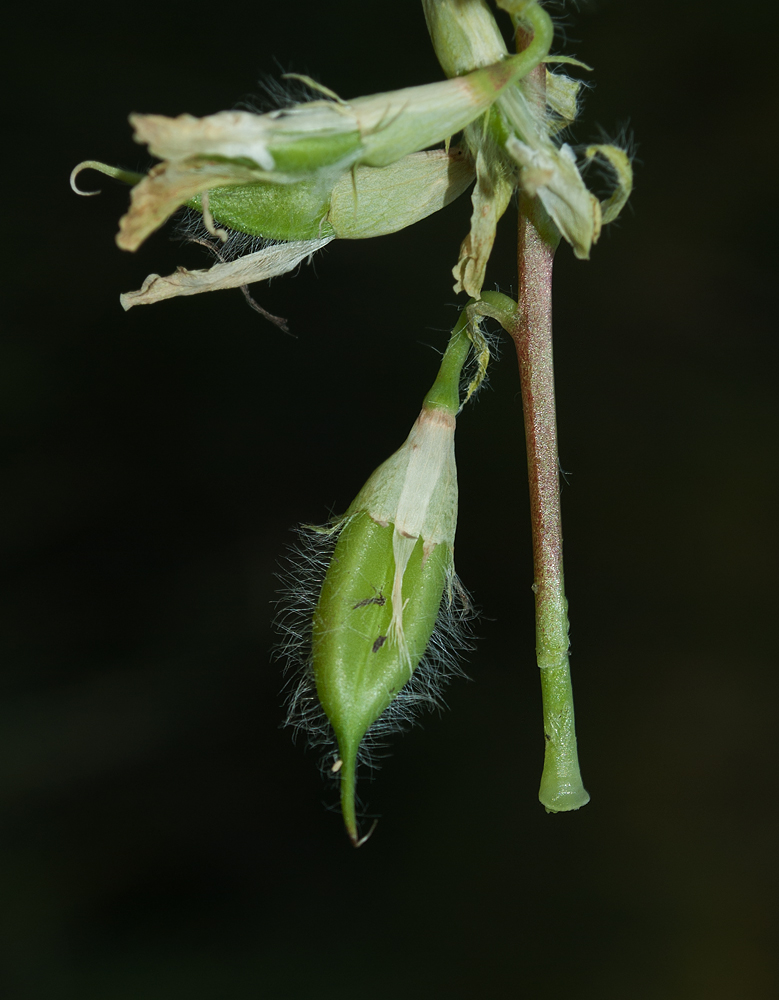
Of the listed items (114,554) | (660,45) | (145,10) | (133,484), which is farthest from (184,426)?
(660,45)

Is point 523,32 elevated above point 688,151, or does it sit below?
below

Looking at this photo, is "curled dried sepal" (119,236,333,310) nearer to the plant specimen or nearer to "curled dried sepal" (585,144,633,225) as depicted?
the plant specimen

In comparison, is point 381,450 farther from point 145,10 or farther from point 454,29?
point 454,29

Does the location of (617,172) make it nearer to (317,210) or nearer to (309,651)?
(317,210)

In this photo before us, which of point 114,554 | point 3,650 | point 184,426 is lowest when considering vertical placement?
point 3,650

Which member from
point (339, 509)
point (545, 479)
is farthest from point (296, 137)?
point (339, 509)

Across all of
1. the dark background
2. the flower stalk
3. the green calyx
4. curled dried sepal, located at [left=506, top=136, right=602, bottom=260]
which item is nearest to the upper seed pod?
the green calyx

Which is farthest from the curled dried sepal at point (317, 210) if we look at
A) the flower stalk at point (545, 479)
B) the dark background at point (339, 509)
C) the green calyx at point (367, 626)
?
the dark background at point (339, 509)

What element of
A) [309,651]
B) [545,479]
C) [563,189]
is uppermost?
[563,189]
